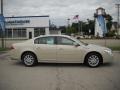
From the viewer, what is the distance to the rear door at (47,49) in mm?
10430

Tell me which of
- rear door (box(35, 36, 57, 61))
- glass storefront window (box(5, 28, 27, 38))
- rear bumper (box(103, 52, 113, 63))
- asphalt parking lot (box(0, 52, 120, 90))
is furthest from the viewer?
glass storefront window (box(5, 28, 27, 38))

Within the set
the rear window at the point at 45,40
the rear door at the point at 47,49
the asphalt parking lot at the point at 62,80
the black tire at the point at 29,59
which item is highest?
the rear window at the point at 45,40

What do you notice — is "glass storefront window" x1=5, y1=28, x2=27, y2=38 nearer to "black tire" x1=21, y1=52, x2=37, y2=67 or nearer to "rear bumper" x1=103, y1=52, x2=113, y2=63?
"black tire" x1=21, y1=52, x2=37, y2=67

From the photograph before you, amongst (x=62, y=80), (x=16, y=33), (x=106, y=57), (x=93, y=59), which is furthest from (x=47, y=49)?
(x=16, y=33)

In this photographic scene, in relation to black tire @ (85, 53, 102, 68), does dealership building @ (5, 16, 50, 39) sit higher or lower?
higher

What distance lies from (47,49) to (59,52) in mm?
562

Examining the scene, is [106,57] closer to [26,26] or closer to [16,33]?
[26,26]

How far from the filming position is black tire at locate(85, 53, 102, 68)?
33.6 feet

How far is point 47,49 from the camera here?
1047 cm

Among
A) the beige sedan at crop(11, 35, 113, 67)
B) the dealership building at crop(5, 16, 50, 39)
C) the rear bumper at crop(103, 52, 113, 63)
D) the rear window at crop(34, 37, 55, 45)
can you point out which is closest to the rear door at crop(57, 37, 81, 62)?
the beige sedan at crop(11, 35, 113, 67)

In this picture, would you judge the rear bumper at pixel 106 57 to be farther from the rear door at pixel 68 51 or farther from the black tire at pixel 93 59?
the rear door at pixel 68 51

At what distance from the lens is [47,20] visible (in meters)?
48.3

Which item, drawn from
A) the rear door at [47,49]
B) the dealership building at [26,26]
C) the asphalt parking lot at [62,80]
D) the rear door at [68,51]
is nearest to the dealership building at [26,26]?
the dealership building at [26,26]

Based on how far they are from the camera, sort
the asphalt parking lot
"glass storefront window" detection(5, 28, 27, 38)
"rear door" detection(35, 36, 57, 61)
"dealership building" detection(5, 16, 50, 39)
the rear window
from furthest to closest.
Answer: "glass storefront window" detection(5, 28, 27, 38), "dealership building" detection(5, 16, 50, 39), the rear window, "rear door" detection(35, 36, 57, 61), the asphalt parking lot
